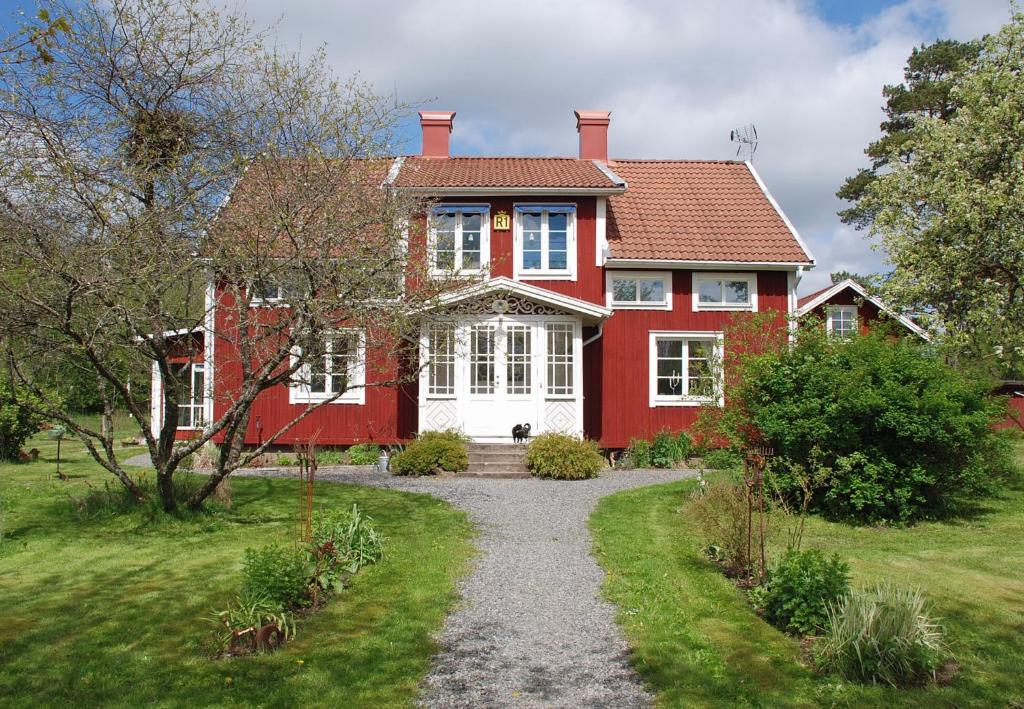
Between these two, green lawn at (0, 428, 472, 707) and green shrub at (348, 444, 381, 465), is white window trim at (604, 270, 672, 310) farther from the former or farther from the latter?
green lawn at (0, 428, 472, 707)

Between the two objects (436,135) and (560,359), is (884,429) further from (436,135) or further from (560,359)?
(436,135)

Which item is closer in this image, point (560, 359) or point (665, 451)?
point (560, 359)

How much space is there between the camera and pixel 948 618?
618 centimetres

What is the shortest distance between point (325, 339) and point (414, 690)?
16.6ft

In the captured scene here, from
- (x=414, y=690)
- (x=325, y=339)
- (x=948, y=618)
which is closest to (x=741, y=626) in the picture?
(x=948, y=618)

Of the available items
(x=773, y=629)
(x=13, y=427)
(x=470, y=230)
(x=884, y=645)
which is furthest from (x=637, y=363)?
(x=13, y=427)

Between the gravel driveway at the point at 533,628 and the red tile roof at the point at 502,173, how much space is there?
8.39 m

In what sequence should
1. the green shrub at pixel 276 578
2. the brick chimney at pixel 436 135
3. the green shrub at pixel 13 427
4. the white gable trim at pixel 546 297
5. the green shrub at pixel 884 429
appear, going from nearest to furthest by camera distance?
the green shrub at pixel 276 578, the green shrub at pixel 884 429, the white gable trim at pixel 546 297, the green shrub at pixel 13 427, the brick chimney at pixel 436 135

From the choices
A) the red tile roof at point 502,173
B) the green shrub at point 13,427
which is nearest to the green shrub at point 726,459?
the red tile roof at point 502,173

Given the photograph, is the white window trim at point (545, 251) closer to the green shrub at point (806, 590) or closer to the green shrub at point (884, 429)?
the green shrub at point (884, 429)

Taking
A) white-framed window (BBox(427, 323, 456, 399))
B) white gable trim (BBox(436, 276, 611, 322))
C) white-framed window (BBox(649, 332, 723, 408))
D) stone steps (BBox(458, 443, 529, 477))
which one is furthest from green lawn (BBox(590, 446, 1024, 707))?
white-framed window (BBox(649, 332, 723, 408))

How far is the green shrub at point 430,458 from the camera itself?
14383 mm

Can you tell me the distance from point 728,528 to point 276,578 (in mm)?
4338

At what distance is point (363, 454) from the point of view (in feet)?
53.6
